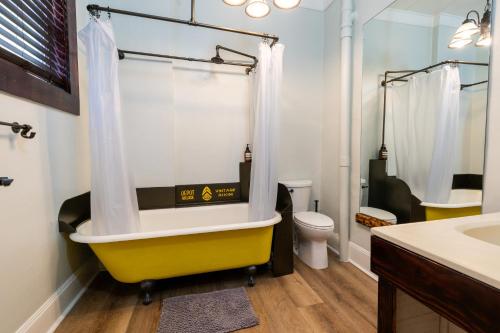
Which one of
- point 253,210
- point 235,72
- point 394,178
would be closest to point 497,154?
point 394,178

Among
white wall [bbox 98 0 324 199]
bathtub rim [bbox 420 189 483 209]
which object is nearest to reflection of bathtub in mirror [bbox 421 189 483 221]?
bathtub rim [bbox 420 189 483 209]

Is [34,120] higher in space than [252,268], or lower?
higher

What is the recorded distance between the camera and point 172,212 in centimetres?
216

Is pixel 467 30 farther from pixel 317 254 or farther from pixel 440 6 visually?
pixel 317 254

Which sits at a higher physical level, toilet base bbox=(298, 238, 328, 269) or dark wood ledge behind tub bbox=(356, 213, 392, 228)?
dark wood ledge behind tub bbox=(356, 213, 392, 228)

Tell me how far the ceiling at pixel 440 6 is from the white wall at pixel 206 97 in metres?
0.97

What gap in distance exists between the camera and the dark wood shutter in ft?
3.87

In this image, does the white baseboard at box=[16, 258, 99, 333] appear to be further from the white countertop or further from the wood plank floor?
the white countertop

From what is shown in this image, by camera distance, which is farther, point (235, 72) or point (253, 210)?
point (235, 72)

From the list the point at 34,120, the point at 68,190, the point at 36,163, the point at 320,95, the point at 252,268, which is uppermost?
the point at 320,95

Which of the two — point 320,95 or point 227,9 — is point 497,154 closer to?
point 320,95

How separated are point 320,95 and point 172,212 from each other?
2.08m

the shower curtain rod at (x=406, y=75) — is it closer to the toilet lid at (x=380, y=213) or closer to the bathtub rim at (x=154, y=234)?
the toilet lid at (x=380, y=213)

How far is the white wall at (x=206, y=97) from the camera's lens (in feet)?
7.03
